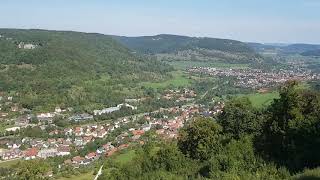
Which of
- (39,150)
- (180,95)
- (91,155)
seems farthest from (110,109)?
(91,155)

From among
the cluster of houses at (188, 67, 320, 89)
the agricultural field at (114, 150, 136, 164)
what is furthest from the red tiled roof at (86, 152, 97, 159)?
the cluster of houses at (188, 67, 320, 89)

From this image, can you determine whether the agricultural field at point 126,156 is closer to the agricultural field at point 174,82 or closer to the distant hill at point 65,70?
the distant hill at point 65,70

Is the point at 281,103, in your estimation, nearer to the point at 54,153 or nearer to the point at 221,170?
the point at 221,170

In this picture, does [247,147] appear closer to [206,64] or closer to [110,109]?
[110,109]

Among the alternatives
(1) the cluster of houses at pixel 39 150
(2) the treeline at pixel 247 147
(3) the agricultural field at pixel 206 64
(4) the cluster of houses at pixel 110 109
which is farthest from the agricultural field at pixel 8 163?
(3) the agricultural field at pixel 206 64

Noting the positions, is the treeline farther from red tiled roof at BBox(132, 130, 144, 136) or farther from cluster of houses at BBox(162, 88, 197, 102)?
cluster of houses at BBox(162, 88, 197, 102)
